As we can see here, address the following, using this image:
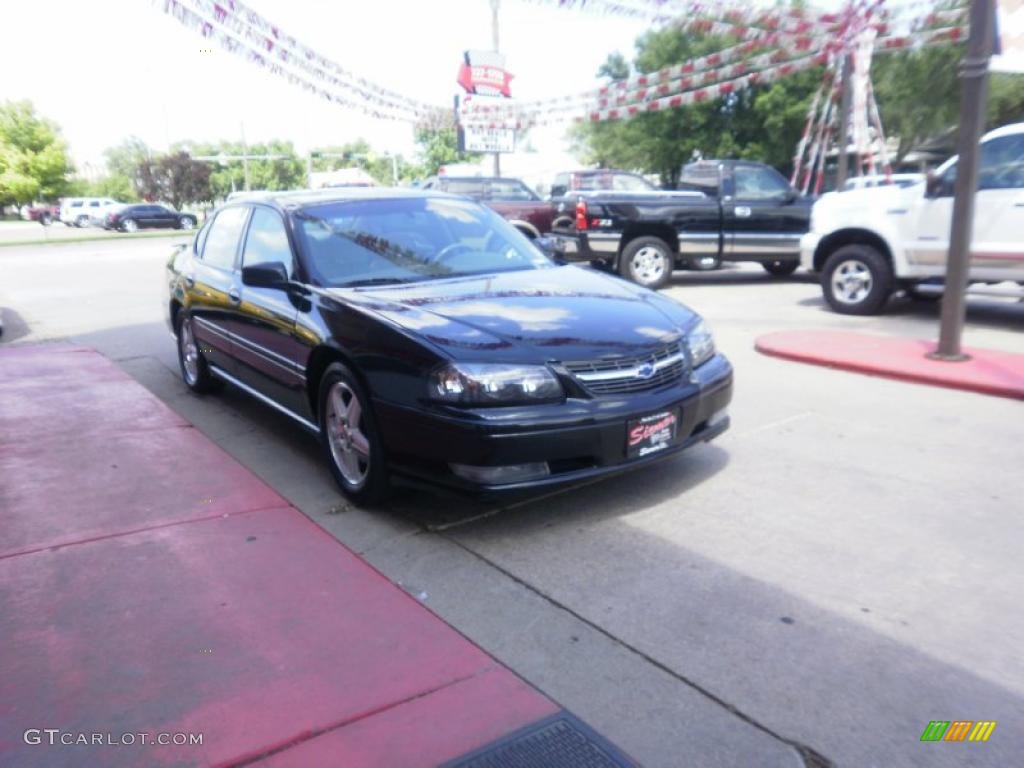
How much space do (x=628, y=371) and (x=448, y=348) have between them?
87cm

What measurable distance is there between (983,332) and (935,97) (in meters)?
20.3

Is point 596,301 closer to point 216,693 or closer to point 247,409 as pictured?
point 216,693

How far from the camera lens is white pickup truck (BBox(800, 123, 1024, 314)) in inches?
338

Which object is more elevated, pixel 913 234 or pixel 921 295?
pixel 913 234

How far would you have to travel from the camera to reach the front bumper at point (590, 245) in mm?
12508

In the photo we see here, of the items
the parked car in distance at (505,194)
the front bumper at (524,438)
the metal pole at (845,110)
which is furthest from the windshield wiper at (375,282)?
the metal pole at (845,110)

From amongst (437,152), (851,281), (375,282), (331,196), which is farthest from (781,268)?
(437,152)

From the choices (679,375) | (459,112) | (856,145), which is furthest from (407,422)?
(856,145)

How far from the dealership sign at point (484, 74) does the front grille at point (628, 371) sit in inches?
770

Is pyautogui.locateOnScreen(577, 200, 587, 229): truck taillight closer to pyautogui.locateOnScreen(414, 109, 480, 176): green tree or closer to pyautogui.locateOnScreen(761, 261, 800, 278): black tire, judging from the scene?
pyautogui.locateOnScreen(761, 261, 800, 278): black tire

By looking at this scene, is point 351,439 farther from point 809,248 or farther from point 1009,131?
point 1009,131

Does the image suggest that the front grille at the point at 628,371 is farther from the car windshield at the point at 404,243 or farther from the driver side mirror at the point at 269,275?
the driver side mirror at the point at 269,275

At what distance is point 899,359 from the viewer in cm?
727

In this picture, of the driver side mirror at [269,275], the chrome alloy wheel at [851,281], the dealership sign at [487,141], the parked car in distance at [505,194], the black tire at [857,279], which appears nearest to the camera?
the driver side mirror at [269,275]
